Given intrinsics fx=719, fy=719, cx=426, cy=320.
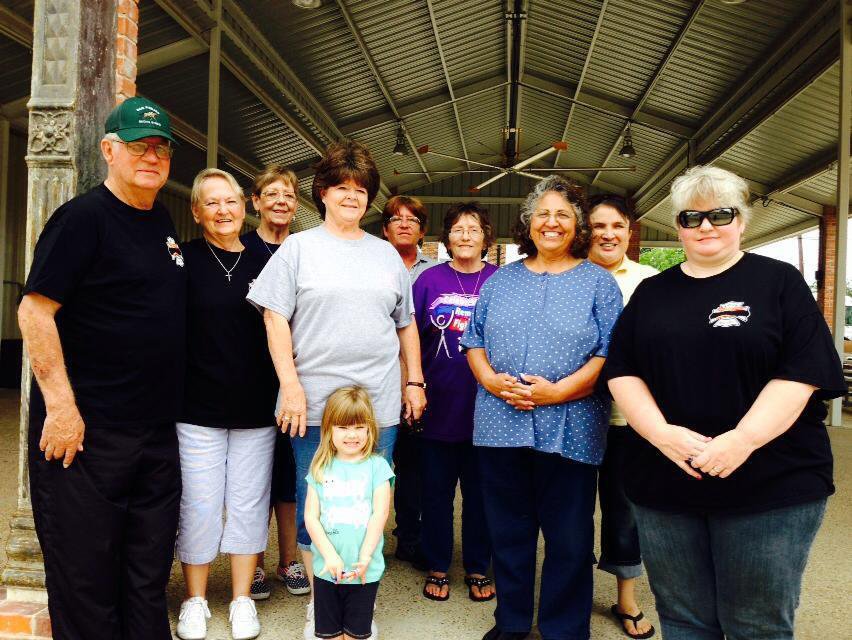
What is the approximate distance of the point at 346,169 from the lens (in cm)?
254

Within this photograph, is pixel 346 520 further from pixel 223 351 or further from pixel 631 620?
pixel 631 620

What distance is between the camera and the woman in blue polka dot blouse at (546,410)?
Result: 243cm

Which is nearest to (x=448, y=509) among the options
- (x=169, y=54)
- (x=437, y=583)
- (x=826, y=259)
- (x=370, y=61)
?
(x=437, y=583)

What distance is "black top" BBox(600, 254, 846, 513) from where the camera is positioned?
1.76 metres

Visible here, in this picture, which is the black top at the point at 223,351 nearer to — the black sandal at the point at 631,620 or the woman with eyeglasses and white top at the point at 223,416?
the woman with eyeglasses and white top at the point at 223,416

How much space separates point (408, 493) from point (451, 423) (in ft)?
2.30

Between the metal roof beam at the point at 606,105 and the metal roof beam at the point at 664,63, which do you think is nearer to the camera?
the metal roof beam at the point at 664,63

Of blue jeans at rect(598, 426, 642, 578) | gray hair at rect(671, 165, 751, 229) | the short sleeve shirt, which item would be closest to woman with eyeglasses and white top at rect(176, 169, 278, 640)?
the short sleeve shirt

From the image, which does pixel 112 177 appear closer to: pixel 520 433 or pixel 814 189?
pixel 520 433

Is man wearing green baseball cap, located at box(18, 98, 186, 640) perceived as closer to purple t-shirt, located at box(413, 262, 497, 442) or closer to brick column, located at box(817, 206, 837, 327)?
purple t-shirt, located at box(413, 262, 497, 442)

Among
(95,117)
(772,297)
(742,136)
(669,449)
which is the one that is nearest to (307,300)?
(95,117)

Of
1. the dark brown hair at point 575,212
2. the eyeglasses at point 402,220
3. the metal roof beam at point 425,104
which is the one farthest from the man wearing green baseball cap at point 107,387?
the metal roof beam at point 425,104

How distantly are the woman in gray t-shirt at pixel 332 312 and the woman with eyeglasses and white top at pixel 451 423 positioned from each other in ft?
1.55

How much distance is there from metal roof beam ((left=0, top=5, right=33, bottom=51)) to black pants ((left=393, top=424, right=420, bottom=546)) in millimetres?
5150
